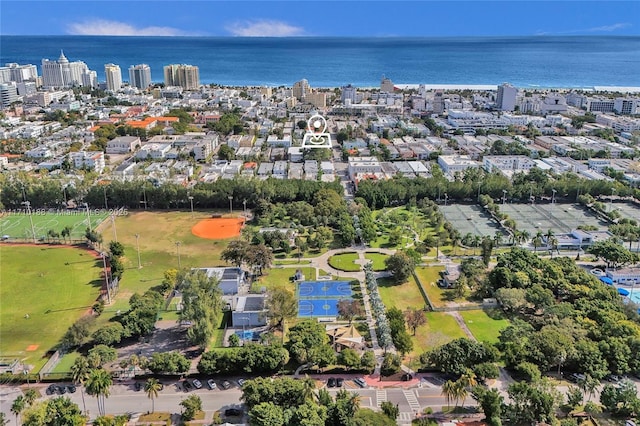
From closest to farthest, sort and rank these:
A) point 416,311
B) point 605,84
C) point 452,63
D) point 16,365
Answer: point 16,365 → point 416,311 → point 605,84 → point 452,63

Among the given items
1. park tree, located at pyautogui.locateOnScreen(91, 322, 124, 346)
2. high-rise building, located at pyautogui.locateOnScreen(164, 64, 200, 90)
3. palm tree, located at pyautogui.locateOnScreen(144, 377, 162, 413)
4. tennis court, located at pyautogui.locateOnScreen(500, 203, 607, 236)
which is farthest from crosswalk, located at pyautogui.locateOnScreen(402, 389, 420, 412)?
high-rise building, located at pyautogui.locateOnScreen(164, 64, 200, 90)

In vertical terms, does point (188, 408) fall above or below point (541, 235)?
below

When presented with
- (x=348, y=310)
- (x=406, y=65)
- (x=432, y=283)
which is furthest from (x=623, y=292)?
(x=406, y=65)

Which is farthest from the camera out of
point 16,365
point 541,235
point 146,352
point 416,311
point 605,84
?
point 605,84

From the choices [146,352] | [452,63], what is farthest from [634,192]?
[452,63]

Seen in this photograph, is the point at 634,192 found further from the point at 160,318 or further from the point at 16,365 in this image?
the point at 16,365

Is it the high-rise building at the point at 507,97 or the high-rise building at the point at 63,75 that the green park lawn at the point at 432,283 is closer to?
the high-rise building at the point at 507,97

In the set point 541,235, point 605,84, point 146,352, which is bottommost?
point 146,352
